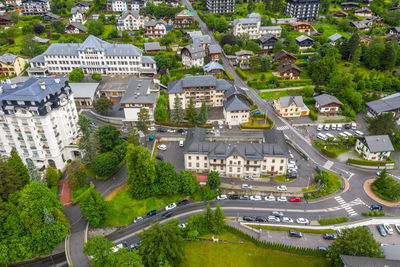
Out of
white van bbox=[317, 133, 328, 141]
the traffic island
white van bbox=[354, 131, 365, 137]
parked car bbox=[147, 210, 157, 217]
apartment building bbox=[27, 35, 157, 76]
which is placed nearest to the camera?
parked car bbox=[147, 210, 157, 217]

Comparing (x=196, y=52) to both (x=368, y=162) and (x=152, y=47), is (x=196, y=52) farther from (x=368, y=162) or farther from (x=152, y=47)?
(x=368, y=162)

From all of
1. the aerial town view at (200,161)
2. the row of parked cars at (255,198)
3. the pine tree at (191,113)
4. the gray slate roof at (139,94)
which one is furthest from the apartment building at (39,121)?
the row of parked cars at (255,198)

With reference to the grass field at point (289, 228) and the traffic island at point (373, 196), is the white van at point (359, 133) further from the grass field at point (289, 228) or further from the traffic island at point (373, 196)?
the grass field at point (289, 228)

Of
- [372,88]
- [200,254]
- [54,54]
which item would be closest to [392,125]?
[372,88]

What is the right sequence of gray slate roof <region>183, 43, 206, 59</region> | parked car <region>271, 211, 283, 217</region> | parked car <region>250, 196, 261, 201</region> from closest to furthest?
parked car <region>271, 211, 283, 217</region> → parked car <region>250, 196, 261, 201</region> → gray slate roof <region>183, 43, 206, 59</region>

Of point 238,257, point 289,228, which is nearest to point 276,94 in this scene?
point 289,228

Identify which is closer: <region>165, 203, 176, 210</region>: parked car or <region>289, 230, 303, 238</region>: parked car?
<region>289, 230, 303, 238</region>: parked car

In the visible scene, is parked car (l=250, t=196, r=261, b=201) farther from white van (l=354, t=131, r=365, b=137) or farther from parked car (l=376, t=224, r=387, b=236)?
white van (l=354, t=131, r=365, b=137)

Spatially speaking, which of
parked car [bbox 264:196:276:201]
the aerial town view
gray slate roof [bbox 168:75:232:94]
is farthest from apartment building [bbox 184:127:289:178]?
gray slate roof [bbox 168:75:232:94]
